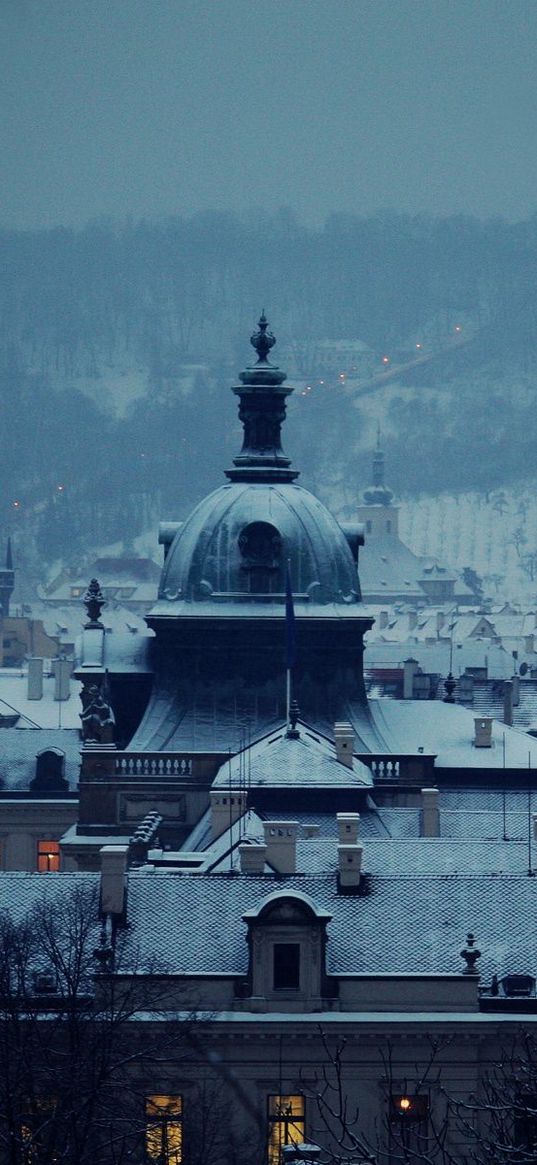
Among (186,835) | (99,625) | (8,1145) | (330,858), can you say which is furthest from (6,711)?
(8,1145)

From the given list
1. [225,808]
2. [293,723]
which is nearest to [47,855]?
[293,723]

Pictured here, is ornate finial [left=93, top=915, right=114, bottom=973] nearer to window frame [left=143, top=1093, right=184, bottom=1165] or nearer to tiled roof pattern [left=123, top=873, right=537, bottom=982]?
tiled roof pattern [left=123, top=873, right=537, bottom=982]

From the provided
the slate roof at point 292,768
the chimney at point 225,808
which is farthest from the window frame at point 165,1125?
the slate roof at point 292,768

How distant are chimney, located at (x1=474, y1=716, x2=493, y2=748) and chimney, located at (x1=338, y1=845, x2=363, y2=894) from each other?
3346 centimetres

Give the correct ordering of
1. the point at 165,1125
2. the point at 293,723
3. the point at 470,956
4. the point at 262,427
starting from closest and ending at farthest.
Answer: the point at 165,1125, the point at 470,956, the point at 293,723, the point at 262,427

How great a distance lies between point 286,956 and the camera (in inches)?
2115

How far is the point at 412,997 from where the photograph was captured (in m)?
53.4

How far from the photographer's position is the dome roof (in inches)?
3511

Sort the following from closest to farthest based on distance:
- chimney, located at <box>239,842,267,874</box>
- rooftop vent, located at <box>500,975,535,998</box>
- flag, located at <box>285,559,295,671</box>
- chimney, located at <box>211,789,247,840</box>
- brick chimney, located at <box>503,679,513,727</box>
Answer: rooftop vent, located at <box>500,975,535,998</box>, chimney, located at <box>239,842,267,874</box>, chimney, located at <box>211,789,247,840</box>, flag, located at <box>285,559,295,671</box>, brick chimney, located at <box>503,679,513,727</box>

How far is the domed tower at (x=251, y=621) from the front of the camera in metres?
87.9

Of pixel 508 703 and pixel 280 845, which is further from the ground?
pixel 508 703

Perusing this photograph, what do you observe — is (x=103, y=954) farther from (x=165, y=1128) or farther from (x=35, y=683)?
(x=35, y=683)

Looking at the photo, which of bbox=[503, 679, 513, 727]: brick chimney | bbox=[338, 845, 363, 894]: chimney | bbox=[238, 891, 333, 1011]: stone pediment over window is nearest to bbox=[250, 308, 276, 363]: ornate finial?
bbox=[503, 679, 513, 727]: brick chimney

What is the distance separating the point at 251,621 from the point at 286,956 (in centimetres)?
3471
